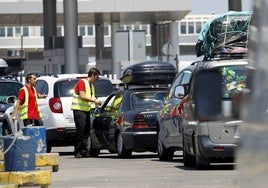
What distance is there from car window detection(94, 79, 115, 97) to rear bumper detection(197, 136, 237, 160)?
25.9ft

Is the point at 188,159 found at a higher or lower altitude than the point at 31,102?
lower

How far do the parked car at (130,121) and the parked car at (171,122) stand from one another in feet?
3.28

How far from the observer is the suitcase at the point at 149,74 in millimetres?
20703

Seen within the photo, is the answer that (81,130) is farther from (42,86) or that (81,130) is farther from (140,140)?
(42,86)

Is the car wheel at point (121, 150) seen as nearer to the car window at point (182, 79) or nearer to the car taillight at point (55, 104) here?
the car taillight at point (55, 104)

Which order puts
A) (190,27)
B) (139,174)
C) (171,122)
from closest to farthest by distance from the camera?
(139,174), (171,122), (190,27)

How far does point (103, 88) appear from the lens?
22547 mm

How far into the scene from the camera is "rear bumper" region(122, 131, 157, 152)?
18.7 meters

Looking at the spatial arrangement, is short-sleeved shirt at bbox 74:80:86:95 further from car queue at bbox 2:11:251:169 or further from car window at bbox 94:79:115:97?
Answer: car window at bbox 94:79:115:97

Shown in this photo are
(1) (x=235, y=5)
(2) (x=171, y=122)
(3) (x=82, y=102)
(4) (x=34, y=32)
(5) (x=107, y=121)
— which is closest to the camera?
(2) (x=171, y=122)

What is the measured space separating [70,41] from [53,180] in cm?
2977

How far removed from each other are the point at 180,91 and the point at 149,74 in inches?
182

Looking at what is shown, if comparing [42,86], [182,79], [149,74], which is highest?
[182,79]

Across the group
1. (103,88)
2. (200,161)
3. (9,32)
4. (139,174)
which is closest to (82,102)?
(103,88)
